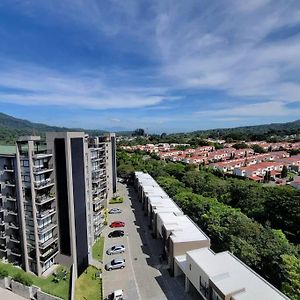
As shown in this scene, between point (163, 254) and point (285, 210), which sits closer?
point (163, 254)

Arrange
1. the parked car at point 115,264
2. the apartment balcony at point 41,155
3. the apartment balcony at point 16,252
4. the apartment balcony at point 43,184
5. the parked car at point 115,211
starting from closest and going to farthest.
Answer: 1. the apartment balcony at point 41,155
2. the apartment balcony at point 43,184
3. the apartment balcony at point 16,252
4. the parked car at point 115,264
5. the parked car at point 115,211

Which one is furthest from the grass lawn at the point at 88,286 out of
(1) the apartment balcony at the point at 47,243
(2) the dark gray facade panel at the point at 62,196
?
(1) the apartment balcony at the point at 47,243

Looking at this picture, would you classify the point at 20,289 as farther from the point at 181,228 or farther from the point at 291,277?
the point at 291,277

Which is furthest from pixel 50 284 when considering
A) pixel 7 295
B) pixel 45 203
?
pixel 45 203

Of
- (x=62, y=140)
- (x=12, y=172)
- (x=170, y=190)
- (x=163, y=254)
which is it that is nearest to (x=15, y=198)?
(x=12, y=172)

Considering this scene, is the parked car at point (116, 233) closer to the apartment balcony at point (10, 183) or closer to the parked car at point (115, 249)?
the parked car at point (115, 249)

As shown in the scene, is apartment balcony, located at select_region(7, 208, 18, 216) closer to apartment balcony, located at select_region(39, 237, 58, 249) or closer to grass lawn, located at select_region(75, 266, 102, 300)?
apartment balcony, located at select_region(39, 237, 58, 249)

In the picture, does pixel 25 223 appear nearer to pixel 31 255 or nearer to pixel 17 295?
pixel 31 255
